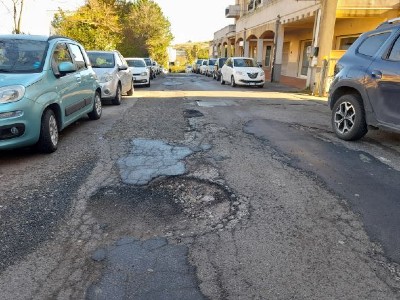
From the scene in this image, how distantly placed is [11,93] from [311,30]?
20.4 meters

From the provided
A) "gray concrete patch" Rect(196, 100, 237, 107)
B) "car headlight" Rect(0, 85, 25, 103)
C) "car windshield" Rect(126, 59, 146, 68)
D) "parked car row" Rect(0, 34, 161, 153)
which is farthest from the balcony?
"car headlight" Rect(0, 85, 25, 103)

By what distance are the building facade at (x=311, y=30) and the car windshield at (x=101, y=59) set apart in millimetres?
8163

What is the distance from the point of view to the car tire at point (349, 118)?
19.7 feet

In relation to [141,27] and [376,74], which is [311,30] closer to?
[376,74]

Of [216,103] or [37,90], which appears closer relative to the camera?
[37,90]

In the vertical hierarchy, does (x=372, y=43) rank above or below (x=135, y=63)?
above

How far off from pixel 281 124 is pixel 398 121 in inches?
112

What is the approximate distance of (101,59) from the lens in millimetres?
11188

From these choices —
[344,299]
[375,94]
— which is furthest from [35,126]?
[375,94]

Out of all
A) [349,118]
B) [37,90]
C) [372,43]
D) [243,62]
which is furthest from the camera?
[243,62]

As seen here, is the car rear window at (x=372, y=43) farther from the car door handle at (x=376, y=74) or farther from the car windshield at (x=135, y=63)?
the car windshield at (x=135, y=63)

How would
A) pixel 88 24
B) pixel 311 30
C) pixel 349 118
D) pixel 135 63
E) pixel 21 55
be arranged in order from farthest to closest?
1. pixel 311 30
2. pixel 88 24
3. pixel 135 63
4. pixel 349 118
5. pixel 21 55

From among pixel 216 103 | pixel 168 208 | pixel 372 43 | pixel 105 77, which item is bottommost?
pixel 216 103

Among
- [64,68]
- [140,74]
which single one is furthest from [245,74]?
[64,68]
